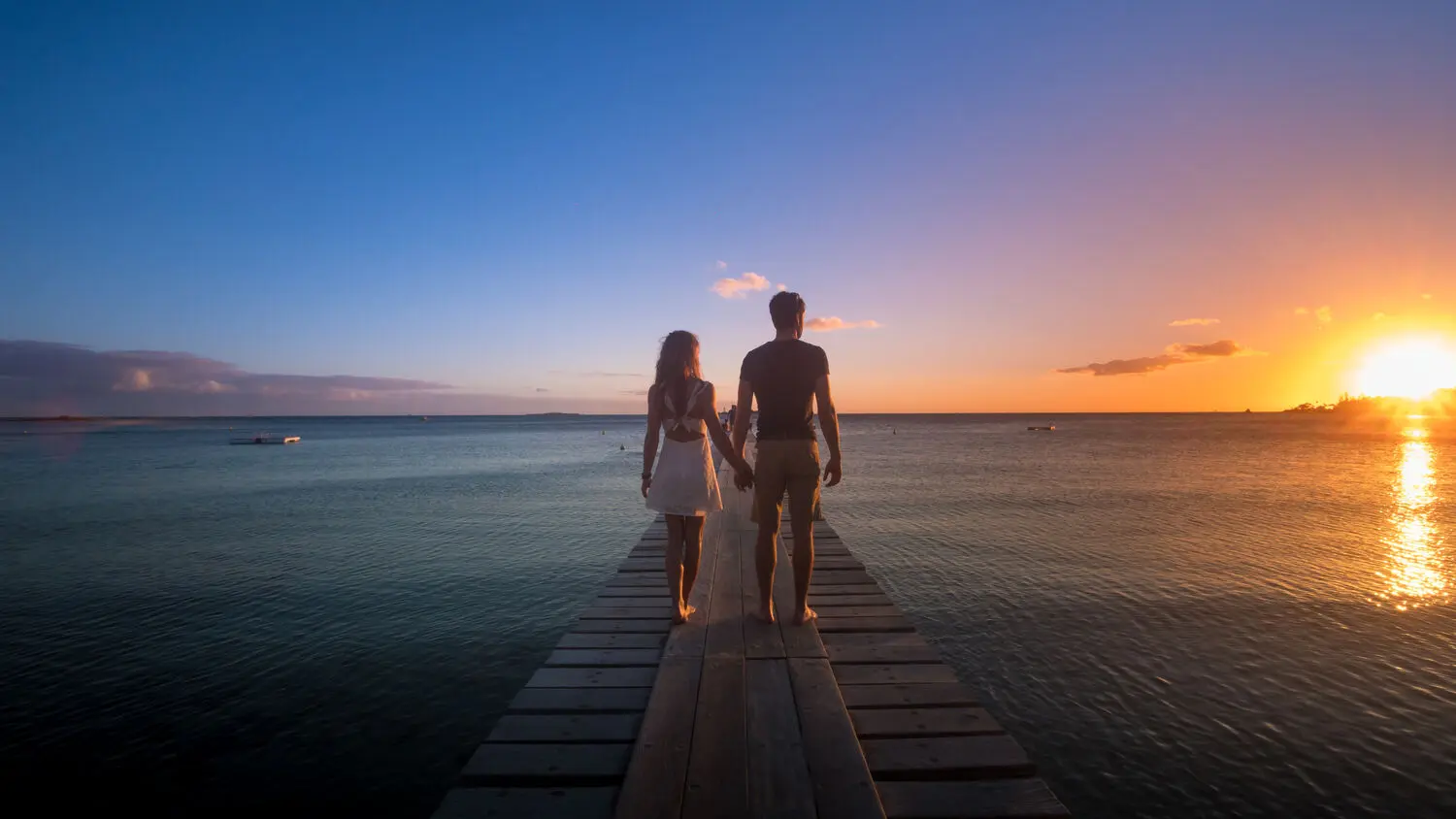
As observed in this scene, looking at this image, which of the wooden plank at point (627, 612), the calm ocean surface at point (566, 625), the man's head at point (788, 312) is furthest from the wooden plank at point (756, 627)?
the calm ocean surface at point (566, 625)

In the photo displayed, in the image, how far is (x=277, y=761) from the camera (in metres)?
6.43

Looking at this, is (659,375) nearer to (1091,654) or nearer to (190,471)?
(1091,654)

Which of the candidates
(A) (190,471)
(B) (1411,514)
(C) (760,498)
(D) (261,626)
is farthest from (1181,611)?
(A) (190,471)

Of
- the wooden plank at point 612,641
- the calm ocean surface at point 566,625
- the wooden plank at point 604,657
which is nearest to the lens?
the wooden plank at point 604,657

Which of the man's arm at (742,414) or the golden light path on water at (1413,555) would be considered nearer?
the man's arm at (742,414)

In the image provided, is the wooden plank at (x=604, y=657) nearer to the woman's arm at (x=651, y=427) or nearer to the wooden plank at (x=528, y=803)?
the woman's arm at (x=651, y=427)

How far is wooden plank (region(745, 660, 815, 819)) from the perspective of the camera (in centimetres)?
289

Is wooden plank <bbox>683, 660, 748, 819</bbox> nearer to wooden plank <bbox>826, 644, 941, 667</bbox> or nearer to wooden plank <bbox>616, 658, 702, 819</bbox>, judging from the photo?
wooden plank <bbox>616, 658, 702, 819</bbox>

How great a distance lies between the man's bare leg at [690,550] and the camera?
17.9 ft

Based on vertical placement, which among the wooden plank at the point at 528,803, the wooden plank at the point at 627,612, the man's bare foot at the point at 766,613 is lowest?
the wooden plank at the point at 627,612

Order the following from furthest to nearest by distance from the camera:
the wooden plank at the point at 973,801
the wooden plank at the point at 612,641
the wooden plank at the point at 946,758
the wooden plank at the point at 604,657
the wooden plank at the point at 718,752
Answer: the wooden plank at the point at 612,641 → the wooden plank at the point at 604,657 → the wooden plank at the point at 946,758 → the wooden plank at the point at 973,801 → the wooden plank at the point at 718,752

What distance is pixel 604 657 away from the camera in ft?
16.9

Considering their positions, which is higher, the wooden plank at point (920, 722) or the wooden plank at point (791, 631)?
the wooden plank at point (791, 631)

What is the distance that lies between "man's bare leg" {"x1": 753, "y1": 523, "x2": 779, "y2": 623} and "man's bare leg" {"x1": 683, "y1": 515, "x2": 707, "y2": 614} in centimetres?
51
